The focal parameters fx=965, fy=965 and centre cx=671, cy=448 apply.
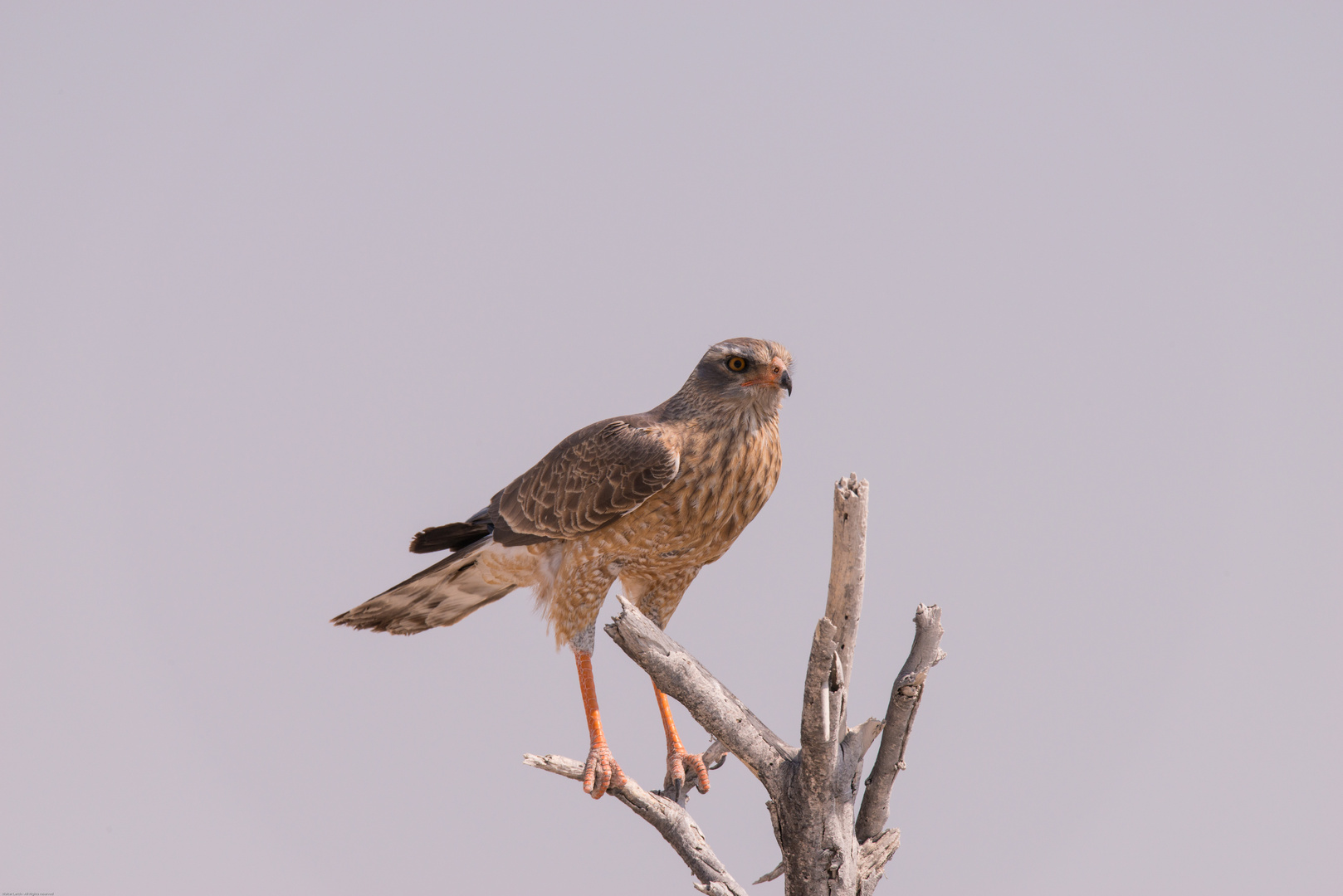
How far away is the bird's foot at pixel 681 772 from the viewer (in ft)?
13.8

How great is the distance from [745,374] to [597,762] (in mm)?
1675

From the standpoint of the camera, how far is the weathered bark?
3.34 metres

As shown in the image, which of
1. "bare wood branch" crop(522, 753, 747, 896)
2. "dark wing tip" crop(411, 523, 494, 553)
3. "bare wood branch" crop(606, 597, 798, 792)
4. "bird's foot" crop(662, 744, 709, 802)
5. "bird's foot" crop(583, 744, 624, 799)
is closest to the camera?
"bare wood branch" crop(606, 597, 798, 792)

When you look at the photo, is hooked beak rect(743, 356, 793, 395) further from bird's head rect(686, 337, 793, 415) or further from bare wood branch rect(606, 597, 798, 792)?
bare wood branch rect(606, 597, 798, 792)

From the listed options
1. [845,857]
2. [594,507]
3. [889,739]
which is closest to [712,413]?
[594,507]

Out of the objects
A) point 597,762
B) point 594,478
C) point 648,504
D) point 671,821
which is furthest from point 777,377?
point 671,821

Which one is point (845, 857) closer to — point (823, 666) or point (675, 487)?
point (823, 666)

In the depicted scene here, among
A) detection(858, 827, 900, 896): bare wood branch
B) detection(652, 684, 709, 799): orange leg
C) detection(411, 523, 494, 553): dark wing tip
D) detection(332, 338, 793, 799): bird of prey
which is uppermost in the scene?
detection(411, 523, 494, 553): dark wing tip

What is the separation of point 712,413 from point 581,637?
110 cm

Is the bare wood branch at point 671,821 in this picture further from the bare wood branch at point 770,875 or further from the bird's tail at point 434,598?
the bird's tail at point 434,598

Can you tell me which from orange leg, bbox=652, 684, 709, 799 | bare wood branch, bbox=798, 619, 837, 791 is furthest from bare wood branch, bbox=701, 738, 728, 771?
bare wood branch, bbox=798, 619, 837, 791

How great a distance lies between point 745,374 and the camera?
388cm

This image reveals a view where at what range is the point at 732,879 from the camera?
3.77 m

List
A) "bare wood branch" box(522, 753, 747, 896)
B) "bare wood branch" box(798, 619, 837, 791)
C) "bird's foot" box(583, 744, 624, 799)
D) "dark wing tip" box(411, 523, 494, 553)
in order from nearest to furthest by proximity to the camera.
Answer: "bare wood branch" box(798, 619, 837, 791) < "bare wood branch" box(522, 753, 747, 896) < "bird's foot" box(583, 744, 624, 799) < "dark wing tip" box(411, 523, 494, 553)
